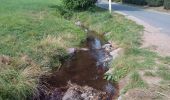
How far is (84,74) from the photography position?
14219 mm

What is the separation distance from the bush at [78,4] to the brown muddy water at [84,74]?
489 inches

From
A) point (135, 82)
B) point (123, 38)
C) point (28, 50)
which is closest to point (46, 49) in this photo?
point (28, 50)

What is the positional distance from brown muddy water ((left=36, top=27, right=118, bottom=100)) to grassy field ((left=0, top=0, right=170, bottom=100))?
16.8 inches

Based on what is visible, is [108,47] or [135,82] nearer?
[135,82]

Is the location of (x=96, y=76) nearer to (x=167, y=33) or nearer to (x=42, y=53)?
(x=42, y=53)

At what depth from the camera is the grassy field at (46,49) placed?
10.7m

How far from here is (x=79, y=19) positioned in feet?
93.7

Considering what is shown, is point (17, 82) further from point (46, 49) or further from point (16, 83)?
point (46, 49)

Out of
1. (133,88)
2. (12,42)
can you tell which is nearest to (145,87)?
(133,88)

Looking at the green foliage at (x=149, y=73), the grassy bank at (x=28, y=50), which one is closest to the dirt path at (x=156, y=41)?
the green foliage at (x=149, y=73)

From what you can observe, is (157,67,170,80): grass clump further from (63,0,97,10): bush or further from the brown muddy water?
(63,0,97,10): bush

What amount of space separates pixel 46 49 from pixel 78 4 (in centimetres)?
1579

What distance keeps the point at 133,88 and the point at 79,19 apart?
17.7 meters

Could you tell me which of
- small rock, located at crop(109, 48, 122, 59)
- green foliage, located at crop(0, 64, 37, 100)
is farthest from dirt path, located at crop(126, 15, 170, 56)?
green foliage, located at crop(0, 64, 37, 100)
